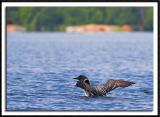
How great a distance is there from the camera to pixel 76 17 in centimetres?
5584

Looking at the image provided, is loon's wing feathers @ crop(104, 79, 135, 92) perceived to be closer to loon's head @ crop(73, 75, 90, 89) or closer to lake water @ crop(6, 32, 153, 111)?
lake water @ crop(6, 32, 153, 111)

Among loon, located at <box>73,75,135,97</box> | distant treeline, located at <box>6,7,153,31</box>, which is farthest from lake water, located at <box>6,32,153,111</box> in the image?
distant treeline, located at <box>6,7,153,31</box>

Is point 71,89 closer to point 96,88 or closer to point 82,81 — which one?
point 96,88

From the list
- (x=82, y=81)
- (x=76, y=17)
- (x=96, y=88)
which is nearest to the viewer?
(x=82, y=81)

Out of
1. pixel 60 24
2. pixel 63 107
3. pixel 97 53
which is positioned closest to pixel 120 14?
pixel 60 24

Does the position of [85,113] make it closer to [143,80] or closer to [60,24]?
[143,80]

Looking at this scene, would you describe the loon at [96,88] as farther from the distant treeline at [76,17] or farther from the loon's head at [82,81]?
the distant treeline at [76,17]

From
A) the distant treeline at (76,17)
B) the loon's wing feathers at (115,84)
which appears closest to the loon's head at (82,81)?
the loon's wing feathers at (115,84)

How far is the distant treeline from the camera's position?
53112 millimetres

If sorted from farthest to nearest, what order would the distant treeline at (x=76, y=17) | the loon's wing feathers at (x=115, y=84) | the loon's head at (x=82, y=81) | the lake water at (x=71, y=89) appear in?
the distant treeline at (x=76, y=17)
the loon's head at (x=82, y=81)
the loon's wing feathers at (x=115, y=84)
the lake water at (x=71, y=89)

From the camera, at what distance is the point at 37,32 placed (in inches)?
2250

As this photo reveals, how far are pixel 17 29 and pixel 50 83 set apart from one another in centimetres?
3908

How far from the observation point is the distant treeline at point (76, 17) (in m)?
53.1

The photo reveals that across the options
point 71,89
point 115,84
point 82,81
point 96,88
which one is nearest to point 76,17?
point 71,89
